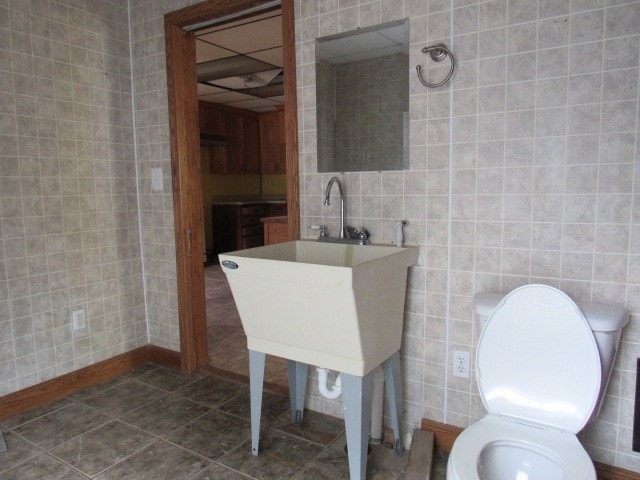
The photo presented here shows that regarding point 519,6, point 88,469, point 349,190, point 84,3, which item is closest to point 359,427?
point 349,190

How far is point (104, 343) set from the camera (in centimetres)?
272

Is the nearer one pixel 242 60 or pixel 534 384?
pixel 534 384

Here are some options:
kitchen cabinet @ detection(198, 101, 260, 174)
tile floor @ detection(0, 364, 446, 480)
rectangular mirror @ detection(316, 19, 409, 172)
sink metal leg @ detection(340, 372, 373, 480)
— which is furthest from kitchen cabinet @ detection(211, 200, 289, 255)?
sink metal leg @ detection(340, 372, 373, 480)

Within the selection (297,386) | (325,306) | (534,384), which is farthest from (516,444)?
(297,386)

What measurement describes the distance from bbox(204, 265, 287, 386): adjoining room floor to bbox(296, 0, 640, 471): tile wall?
1097mm

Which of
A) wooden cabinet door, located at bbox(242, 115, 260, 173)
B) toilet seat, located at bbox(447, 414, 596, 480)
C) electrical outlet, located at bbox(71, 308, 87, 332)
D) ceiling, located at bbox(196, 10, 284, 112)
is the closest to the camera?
toilet seat, located at bbox(447, 414, 596, 480)

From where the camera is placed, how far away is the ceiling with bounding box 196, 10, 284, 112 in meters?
3.01

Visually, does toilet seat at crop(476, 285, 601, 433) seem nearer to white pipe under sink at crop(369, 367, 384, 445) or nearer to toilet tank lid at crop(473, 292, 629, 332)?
toilet tank lid at crop(473, 292, 629, 332)

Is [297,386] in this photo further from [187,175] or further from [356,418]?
[187,175]

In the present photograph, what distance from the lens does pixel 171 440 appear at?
80.7 inches

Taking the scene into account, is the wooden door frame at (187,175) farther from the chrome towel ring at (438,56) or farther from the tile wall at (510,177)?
the chrome towel ring at (438,56)

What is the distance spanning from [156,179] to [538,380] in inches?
90.4

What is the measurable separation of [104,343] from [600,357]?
2532 mm

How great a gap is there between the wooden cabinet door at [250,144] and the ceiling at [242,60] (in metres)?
0.85
